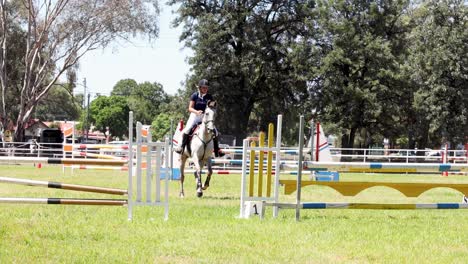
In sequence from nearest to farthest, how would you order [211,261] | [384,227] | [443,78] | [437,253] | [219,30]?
[211,261] → [437,253] → [384,227] → [219,30] → [443,78]

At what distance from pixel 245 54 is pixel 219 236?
38.9m

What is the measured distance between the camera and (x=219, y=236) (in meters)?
7.35

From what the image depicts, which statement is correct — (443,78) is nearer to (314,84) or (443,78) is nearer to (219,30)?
(314,84)

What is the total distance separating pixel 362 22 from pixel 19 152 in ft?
91.5

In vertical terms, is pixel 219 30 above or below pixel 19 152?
above

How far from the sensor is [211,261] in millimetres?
5961

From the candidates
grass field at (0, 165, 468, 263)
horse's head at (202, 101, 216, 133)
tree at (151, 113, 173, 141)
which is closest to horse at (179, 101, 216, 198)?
horse's head at (202, 101, 216, 133)

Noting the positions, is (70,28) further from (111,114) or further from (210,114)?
(111,114)

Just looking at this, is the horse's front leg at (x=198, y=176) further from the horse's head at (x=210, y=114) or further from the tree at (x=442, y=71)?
the tree at (x=442, y=71)

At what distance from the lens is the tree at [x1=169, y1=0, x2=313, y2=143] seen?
45625 millimetres

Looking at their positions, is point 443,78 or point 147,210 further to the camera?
point 443,78

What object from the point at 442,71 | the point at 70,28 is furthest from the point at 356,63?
the point at 70,28

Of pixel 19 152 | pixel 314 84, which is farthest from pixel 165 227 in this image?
pixel 314 84

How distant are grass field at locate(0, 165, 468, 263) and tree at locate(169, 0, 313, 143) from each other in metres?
35.7
